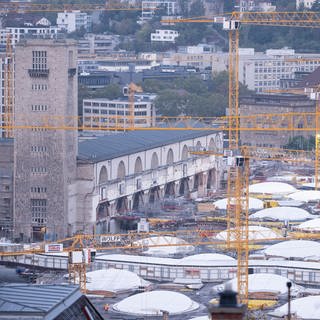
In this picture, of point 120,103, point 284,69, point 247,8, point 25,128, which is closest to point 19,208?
point 25,128

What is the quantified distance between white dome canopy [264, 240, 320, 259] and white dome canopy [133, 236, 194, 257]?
63.2 inches

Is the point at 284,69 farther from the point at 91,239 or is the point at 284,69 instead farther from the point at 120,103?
the point at 91,239

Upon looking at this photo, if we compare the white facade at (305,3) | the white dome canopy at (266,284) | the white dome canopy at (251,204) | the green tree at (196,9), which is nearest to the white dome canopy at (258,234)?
the white dome canopy at (251,204)

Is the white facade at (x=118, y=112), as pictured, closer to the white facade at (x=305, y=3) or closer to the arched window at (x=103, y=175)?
the arched window at (x=103, y=175)

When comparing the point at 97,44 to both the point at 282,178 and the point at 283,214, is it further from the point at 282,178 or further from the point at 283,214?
the point at 283,214

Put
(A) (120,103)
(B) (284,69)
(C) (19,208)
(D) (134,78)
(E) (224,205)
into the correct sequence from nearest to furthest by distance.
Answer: (C) (19,208)
(E) (224,205)
(A) (120,103)
(D) (134,78)
(B) (284,69)

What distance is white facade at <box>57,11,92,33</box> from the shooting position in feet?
301

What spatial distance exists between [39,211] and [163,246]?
360cm

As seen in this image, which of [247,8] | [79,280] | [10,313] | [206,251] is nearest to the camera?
[10,313]

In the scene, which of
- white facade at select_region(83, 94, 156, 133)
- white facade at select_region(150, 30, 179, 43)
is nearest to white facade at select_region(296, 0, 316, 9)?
white facade at select_region(150, 30, 179, 43)

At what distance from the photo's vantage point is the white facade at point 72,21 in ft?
301

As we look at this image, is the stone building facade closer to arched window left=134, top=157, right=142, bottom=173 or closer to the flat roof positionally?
arched window left=134, top=157, right=142, bottom=173

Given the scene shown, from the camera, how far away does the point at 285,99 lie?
59.2 metres

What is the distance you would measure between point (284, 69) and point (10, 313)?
63925 millimetres
